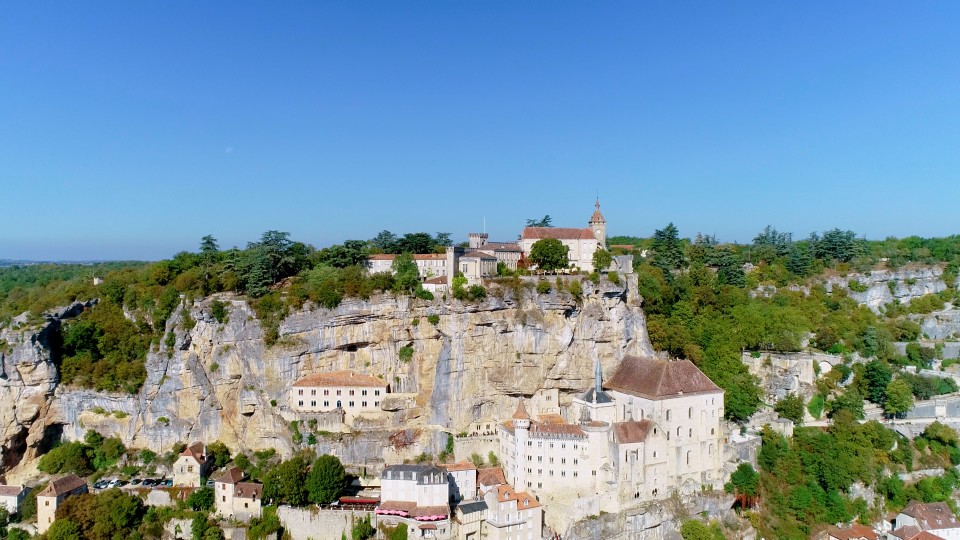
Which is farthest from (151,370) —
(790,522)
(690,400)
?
(790,522)

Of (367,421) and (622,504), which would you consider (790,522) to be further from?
(367,421)

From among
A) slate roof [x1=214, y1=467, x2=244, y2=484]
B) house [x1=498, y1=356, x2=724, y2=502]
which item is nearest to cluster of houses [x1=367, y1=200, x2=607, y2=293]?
house [x1=498, y1=356, x2=724, y2=502]

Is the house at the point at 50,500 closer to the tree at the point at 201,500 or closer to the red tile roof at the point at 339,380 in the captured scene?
the tree at the point at 201,500

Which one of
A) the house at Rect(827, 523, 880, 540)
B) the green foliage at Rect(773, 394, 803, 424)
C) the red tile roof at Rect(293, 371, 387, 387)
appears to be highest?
the red tile roof at Rect(293, 371, 387, 387)

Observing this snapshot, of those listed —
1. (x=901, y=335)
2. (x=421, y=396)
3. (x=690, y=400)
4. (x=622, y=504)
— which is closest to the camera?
(x=622, y=504)

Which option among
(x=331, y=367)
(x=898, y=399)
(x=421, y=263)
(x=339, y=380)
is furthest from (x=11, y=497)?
(x=898, y=399)

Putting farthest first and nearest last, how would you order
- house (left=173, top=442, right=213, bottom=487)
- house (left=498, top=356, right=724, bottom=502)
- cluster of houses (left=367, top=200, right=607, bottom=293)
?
→ 1. cluster of houses (left=367, top=200, right=607, bottom=293)
2. house (left=173, top=442, right=213, bottom=487)
3. house (left=498, top=356, right=724, bottom=502)

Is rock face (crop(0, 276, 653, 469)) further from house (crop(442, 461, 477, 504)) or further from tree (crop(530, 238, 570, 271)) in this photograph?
tree (crop(530, 238, 570, 271))
